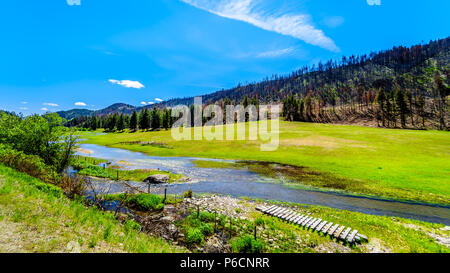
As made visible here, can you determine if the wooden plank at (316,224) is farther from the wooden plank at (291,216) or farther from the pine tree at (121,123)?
the pine tree at (121,123)

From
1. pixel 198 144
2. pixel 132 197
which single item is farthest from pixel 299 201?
pixel 198 144

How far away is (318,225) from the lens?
16641 mm

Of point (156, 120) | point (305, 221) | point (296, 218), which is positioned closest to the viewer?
point (305, 221)

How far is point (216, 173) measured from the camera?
38656 mm

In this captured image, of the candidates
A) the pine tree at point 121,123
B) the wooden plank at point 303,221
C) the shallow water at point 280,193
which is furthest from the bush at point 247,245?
the pine tree at point 121,123

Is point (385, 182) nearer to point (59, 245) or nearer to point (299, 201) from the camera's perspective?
point (299, 201)

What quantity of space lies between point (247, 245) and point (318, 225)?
761 cm

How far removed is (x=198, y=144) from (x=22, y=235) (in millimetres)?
66965

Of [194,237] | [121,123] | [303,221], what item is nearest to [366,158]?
[303,221]

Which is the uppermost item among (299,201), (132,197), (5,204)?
(5,204)

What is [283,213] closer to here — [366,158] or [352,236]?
[352,236]

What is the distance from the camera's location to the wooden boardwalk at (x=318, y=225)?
14891 mm

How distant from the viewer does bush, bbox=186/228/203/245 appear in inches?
559
